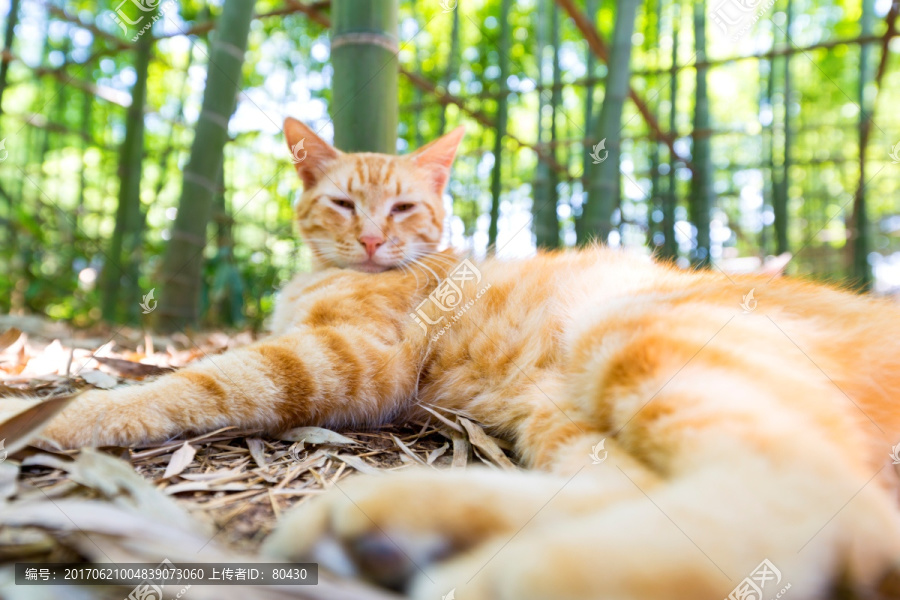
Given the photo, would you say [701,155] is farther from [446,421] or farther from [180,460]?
[180,460]

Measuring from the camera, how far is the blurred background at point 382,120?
306 cm

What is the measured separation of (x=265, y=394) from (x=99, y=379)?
675mm

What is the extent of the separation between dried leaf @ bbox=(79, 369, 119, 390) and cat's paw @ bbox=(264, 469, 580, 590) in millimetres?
1167

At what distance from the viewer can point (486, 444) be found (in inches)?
55.6

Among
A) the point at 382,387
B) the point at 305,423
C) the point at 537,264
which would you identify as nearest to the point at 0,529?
the point at 305,423

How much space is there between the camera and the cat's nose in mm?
2191

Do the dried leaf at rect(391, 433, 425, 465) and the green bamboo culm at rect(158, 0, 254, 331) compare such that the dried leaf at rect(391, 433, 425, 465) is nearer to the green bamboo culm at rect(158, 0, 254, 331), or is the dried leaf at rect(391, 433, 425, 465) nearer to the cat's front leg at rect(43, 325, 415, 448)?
the cat's front leg at rect(43, 325, 415, 448)

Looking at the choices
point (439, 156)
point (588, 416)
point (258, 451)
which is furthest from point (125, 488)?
point (439, 156)

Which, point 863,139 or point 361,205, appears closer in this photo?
point 361,205

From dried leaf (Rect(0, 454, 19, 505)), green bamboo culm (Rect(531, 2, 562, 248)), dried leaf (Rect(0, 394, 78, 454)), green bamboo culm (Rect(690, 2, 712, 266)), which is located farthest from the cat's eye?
green bamboo culm (Rect(690, 2, 712, 266))

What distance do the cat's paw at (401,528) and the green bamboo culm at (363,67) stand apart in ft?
6.83

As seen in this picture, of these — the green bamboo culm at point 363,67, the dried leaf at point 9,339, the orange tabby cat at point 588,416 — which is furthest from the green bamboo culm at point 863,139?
the dried leaf at point 9,339

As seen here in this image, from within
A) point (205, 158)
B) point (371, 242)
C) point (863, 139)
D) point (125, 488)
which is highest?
point (863, 139)

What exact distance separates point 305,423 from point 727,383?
1105 millimetres
